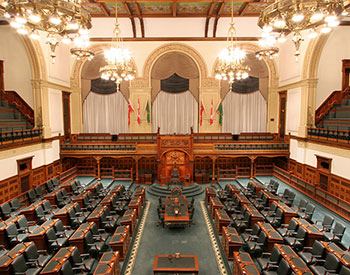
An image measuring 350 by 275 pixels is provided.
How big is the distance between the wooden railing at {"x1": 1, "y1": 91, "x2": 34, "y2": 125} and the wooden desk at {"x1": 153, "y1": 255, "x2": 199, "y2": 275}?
1271 centimetres

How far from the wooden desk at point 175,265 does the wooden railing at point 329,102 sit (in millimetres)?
12740

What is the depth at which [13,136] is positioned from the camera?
11195 millimetres

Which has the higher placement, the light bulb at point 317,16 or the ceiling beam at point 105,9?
the ceiling beam at point 105,9

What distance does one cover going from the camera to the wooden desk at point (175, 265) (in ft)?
19.2

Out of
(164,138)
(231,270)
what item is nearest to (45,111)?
(164,138)

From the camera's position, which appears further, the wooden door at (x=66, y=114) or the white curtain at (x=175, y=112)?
the white curtain at (x=175, y=112)

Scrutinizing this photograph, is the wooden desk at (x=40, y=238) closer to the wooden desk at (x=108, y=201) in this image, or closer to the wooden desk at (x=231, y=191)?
the wooden desk at (x=108, y=201)

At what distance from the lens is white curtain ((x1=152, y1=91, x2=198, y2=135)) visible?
1858 centimetres

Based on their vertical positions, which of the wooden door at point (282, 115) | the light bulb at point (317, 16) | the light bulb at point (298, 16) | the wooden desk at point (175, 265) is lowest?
the wooden desk at point (175, 265)

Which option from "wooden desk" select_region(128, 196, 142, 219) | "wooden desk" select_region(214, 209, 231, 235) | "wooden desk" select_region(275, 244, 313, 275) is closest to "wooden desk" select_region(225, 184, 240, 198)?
"wooden desk" select_region(214, 209, 231, 235)

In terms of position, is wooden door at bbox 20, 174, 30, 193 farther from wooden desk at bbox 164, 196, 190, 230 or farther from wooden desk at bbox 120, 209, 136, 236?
wooden desk at bbox 164, 196, 190, 230

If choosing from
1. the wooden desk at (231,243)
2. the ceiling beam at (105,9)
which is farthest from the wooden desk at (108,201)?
the ceiling beam at (105,9)

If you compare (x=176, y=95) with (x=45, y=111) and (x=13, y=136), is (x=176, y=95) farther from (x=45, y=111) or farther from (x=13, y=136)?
(x=13, y=136)

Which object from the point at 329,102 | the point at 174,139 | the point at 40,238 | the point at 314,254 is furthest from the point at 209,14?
the point at 40,238
